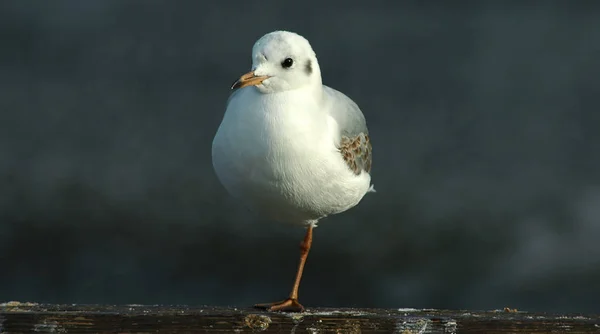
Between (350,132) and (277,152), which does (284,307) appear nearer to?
(277,152)

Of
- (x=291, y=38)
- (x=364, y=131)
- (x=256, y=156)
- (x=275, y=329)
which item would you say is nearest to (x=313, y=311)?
(x=275, y=329)

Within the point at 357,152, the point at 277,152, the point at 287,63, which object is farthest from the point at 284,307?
the point at 287,63

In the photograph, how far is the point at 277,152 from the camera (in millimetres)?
3883

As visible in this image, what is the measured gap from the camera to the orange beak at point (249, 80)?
378cm

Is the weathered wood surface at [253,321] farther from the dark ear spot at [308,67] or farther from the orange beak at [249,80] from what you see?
the dark ear spot at [308,67]

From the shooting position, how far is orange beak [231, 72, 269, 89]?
149 inches

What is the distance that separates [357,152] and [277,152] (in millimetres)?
639

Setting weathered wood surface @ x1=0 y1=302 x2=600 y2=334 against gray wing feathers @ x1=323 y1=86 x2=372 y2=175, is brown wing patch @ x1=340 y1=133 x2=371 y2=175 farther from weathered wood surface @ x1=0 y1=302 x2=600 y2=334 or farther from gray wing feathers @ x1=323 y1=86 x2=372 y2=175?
weathered wood surface @ x1=0 y1=302 x2=600 y2=334

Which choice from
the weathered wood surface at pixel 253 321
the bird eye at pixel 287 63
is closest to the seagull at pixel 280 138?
the bird eye at pixel 287 63

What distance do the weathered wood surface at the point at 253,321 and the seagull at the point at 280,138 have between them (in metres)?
0.61

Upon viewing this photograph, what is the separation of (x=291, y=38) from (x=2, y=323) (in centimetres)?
138

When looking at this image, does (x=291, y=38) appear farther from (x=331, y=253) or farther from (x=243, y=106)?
(x=331, y=253)

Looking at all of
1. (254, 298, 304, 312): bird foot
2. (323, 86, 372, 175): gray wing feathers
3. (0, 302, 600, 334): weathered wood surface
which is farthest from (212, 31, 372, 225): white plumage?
(0, 302, 600, 334): weathered wood surface

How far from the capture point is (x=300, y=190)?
399 cm
